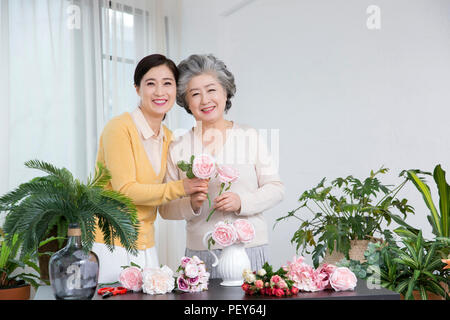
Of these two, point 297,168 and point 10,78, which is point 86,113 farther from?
point 297,168

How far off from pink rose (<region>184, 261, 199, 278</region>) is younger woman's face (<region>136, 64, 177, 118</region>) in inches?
40.9

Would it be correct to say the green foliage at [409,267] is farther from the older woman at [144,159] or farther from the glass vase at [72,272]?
the glass vase at [72,272]

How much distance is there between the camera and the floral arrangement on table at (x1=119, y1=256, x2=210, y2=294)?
181 cm

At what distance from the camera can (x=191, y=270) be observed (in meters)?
1.83

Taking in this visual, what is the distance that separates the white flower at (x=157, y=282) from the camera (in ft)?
5.91

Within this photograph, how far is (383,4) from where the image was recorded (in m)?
4.05

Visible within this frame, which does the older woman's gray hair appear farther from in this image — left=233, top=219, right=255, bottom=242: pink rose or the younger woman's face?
left=233, top=219, right=255, bottom=242: pink rose

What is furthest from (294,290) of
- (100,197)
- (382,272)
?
(382,272)

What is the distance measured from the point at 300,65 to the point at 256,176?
2.33 meters

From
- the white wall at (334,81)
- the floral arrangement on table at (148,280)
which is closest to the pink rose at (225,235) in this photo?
the floral arrangement on table at (148,280)

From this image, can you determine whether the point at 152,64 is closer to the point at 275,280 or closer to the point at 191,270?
the point at 191,270

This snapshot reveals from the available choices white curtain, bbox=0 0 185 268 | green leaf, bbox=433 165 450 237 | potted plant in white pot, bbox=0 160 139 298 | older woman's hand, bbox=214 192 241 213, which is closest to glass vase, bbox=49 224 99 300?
potted plant in white pot, bbox=0 160 139 298

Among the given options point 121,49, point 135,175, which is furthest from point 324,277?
point 121,49

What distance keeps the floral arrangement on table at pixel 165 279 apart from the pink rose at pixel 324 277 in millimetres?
413
